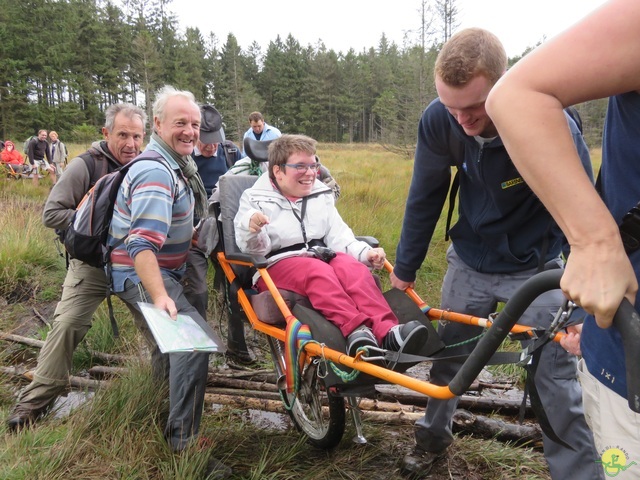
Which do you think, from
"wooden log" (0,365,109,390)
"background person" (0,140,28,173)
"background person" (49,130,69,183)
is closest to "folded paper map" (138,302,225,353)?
"wooden log" (0,365,109,390)

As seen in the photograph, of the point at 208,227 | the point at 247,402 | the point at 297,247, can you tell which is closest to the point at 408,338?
the point at 297,247

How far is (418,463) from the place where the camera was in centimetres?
296

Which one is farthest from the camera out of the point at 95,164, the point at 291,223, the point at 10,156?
the point at 10,156

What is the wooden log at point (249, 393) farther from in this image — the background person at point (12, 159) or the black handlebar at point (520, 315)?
the background person at point (12, 159)

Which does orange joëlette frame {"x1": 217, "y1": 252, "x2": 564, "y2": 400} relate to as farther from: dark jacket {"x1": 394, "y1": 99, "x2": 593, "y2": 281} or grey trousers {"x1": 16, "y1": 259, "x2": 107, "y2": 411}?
grey trousers {"x1": 16, "y1": 259, "x2": 107, "y2": 411}

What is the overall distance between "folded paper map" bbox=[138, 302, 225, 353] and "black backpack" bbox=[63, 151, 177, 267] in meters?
0.84

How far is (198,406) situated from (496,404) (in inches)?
86.7

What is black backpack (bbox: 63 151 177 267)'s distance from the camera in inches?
124

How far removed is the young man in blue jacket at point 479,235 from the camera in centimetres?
221

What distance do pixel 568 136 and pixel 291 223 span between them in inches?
106

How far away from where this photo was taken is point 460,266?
2.95 metres

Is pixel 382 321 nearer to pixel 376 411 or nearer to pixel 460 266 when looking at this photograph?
pixel 460 266

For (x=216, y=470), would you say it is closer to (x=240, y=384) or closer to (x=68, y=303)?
(x=240, y=384)
